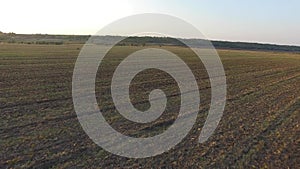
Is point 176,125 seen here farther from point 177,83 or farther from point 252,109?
point 177,83

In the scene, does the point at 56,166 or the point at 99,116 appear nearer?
the point at 56,166

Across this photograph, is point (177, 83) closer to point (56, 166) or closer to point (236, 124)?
point (236, 124)

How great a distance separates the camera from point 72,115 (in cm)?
1076

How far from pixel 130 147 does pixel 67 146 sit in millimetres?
1535

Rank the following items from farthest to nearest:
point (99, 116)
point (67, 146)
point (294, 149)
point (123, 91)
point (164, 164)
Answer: point (123, 91) → point (99, 116) → point (294, 149) → point (67, 146) → point (164, 164)

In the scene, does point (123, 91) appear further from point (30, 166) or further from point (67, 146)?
point (30, 166)

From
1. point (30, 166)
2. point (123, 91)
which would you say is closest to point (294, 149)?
point (30, 166)

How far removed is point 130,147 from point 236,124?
13.6 feet

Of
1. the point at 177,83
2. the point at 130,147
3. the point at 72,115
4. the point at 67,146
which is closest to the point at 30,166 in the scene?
the point at 67,146

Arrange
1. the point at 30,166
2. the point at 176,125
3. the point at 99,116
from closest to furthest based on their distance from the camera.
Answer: the point at 30,166 → the point at 176,125 → the point at 99,116

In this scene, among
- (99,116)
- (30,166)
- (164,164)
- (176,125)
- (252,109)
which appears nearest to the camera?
(30,166)

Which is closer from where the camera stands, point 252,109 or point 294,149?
point 294,149

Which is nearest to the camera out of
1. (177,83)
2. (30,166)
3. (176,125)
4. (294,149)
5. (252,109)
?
(30,166)

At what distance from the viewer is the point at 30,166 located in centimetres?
663
